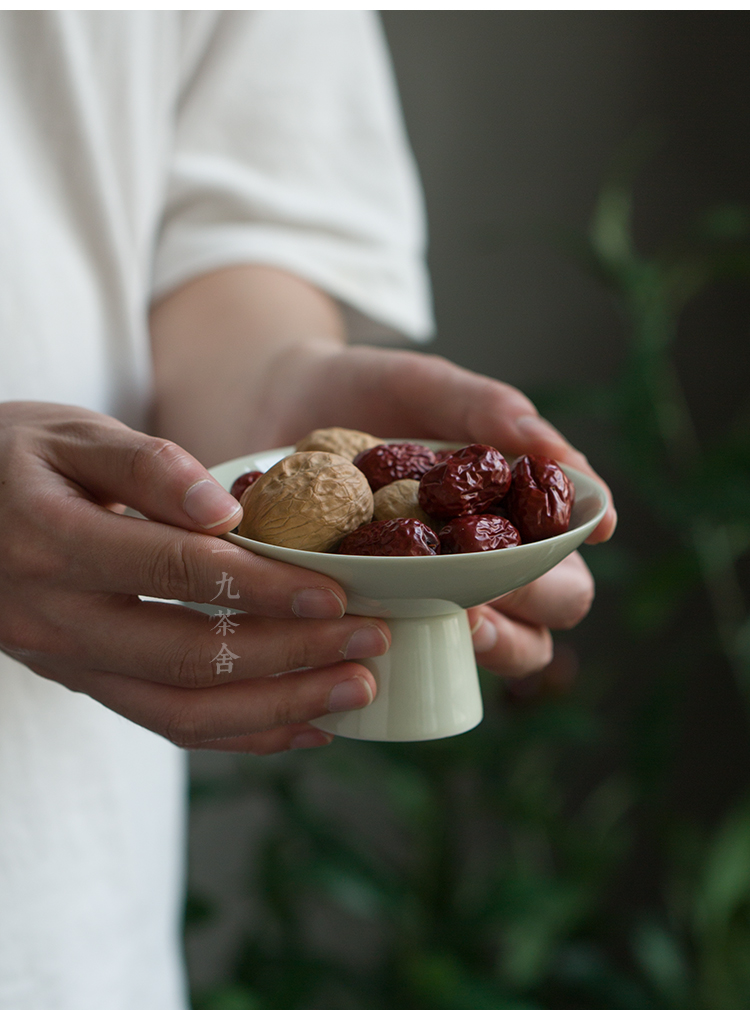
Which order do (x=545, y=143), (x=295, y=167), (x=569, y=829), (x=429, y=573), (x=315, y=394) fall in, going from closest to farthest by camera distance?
(x=429, y=573), (x=315, y=394), (x=295, y=167), (x=569, y=829), (x=545, y=143)

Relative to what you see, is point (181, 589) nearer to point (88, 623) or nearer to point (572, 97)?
point (88, 623)

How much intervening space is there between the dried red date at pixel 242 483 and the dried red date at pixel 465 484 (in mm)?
78

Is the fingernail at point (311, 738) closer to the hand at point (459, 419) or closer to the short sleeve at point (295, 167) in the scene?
the hand at point (459, 419)

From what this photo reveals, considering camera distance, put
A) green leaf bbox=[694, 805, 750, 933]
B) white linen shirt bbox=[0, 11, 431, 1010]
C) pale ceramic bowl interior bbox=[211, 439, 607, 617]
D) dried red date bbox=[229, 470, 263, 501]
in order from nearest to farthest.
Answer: pale ceramic bowl interior bbox=[211, 439, 607, 617] < dried red date bbox=[229, 470, 263, 501] < white linen shirt bbox=[0, 11, 431, 1010] < green leaf bbox=[694, 805, 750, 933]

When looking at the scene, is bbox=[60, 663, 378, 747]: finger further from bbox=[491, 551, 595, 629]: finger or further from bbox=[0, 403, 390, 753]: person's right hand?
bbox=[491, 551, 595, 629]: finger

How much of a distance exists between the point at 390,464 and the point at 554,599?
12 cm

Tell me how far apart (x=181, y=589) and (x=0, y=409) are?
5.3 inches

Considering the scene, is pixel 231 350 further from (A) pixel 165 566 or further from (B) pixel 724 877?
(B) pixel 724 877

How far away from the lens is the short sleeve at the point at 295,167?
25.3 inches

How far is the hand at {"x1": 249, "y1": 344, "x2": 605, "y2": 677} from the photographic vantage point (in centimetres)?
42

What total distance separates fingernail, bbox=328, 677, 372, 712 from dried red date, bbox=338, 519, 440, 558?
0.17 ft

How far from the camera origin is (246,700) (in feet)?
1.12

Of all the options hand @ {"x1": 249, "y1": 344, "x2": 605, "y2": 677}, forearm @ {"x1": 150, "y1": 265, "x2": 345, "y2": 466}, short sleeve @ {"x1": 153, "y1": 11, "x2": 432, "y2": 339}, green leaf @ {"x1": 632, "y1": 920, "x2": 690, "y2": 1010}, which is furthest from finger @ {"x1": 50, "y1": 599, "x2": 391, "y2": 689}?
green leaf @ {"x1": 632, "y1": 920, "x2": 690, "y2": 1010}

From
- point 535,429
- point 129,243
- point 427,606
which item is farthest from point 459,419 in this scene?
point 129,243
